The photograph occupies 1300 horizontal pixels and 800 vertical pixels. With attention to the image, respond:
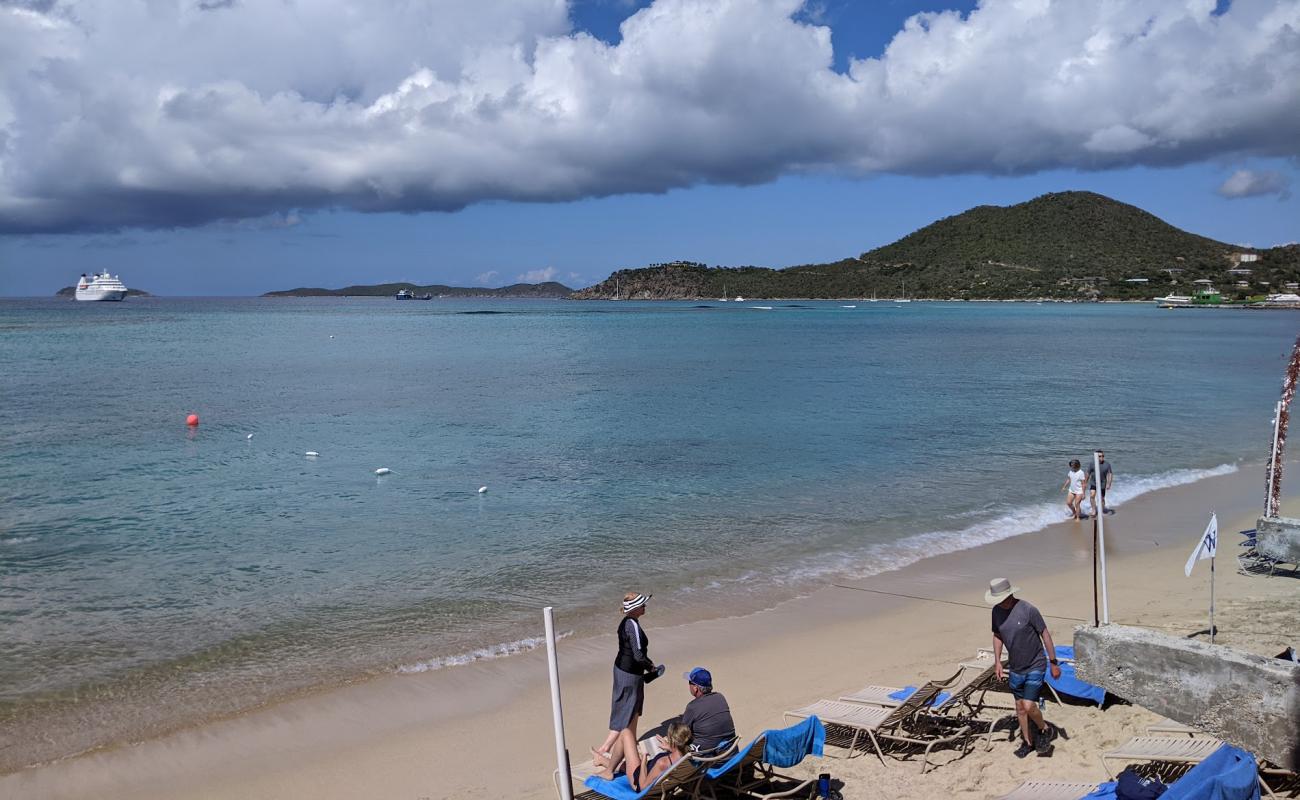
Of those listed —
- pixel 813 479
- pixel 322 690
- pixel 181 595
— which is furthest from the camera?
pixel 813 479

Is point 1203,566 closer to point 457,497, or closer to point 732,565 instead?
point 732,565

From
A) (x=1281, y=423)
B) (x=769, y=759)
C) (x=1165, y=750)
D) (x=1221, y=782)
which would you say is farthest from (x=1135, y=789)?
(x=1281, y=423)

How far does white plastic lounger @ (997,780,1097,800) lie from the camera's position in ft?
19.9

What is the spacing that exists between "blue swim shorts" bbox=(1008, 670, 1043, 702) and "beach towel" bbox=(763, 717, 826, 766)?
1.74 meters

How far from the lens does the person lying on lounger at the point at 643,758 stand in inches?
260

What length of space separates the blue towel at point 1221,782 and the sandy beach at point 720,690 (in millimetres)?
1762

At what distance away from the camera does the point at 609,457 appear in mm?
23531

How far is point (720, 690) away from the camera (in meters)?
9.35

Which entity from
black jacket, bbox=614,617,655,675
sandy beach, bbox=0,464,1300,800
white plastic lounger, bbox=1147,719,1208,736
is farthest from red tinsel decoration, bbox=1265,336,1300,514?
black jacket, bbox=614,617,655,675

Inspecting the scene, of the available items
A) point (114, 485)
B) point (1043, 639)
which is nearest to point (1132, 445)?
point (1043, 639)

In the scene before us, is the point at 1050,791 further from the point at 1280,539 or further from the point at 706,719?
the point at 1280,539

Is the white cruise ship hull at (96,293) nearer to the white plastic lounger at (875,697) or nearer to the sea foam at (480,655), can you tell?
the sea foam at (480,655)

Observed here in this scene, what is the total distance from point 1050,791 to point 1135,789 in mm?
922

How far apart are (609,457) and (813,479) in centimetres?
556
